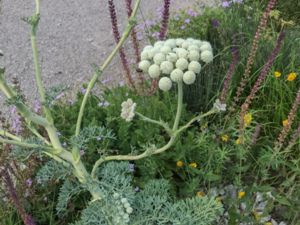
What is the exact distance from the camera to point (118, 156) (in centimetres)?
197

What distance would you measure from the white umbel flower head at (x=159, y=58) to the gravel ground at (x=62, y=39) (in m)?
2.40

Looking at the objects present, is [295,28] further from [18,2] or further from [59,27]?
[18,2]

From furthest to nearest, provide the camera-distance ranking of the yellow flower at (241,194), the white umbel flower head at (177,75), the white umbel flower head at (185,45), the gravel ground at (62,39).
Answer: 1. the gravel ground at (62,39)
2. the yellow flower at (241,194)
3. the white umbel flower head at (185,45)
4. the white umbel flower head at (177,75)

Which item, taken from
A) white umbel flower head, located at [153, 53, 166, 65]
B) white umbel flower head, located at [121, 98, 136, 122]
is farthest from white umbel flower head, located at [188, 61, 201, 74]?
white umbel flower head, located at [121, 98, 136, 122]

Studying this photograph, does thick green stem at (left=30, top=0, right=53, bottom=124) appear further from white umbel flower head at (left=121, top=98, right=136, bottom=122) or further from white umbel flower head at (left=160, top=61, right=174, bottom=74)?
white umbel flower head at (left=160, top=61, right=174, bottom=74)

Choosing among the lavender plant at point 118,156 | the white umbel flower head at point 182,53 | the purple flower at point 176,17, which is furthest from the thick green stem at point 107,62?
the purple flower at point 176,17

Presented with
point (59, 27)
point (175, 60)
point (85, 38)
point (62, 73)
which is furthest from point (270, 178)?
point (59, 27)

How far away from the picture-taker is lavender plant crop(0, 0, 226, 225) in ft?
5.88

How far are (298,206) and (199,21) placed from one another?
2033 mm

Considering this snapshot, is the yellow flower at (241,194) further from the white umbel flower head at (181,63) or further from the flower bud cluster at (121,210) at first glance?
the white umbel flower head at (181,63)

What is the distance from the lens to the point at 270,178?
9.46ft

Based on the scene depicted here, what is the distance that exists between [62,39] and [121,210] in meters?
3.25

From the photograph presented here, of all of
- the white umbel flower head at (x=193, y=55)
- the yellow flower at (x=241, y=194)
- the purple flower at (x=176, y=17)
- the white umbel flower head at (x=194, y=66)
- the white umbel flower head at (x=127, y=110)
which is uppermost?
the white umbel flower head at (x=193, y=55)

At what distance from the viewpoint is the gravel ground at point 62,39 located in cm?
440
